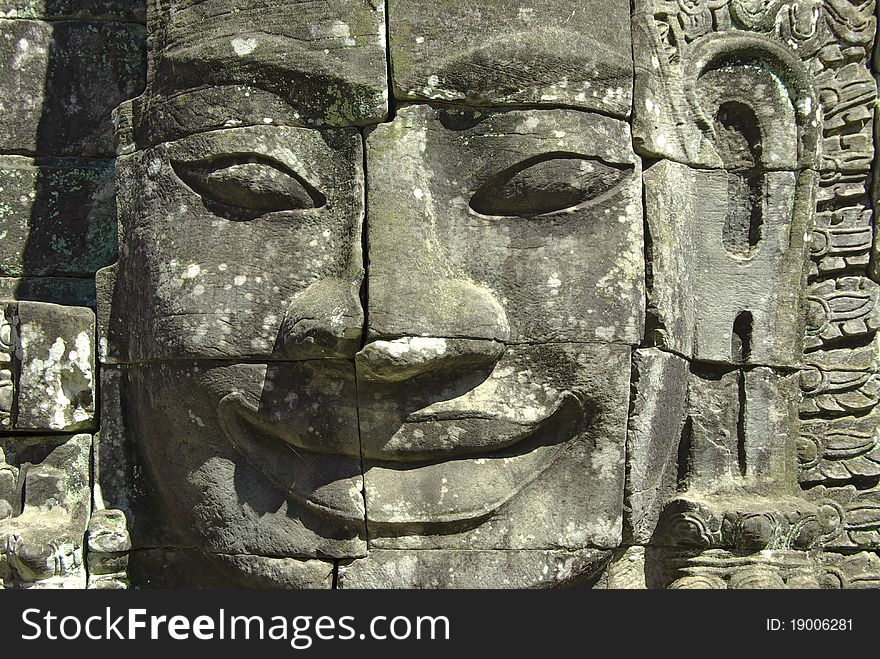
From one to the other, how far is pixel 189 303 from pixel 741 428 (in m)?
1.94

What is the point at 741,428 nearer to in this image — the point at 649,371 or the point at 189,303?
the point at 649,371

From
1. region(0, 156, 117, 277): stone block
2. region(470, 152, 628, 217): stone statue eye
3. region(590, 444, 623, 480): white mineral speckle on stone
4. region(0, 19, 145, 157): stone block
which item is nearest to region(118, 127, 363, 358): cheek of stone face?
region(470, 152, 628, 217): stone statue eye

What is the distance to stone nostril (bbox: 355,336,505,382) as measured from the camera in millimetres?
3564

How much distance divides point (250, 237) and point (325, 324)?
436 mm

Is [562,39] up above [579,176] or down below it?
above

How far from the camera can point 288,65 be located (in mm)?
3793

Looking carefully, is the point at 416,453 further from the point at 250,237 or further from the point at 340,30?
the point at 340,30

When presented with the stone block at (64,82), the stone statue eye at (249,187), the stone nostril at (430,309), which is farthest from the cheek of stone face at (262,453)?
the stone block at (64,82)

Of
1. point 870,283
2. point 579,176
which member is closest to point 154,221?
point 579,176

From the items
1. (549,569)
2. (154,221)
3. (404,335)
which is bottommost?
(549,569)

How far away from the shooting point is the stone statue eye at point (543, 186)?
3.80m

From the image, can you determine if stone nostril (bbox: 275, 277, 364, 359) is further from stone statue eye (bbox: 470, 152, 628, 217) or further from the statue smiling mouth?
stone statue eye (bbox: 470, 152, 628, 217)

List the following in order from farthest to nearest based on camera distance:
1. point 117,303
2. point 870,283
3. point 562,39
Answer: point 870,283 < point 117,303 < point 562,39

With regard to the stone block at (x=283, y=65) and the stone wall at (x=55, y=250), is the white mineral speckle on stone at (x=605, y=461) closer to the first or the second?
Answer: the stone block at (x=283, y=65)
